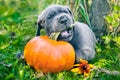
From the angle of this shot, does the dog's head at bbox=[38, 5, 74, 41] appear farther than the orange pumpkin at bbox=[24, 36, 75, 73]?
Yes

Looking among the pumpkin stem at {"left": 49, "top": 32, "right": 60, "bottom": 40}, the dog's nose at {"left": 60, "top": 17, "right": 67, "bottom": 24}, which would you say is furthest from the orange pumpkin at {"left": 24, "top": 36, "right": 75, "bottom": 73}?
the dog's nose at {"left": 60, "top": 17, "right": 67, "bottom": 24}

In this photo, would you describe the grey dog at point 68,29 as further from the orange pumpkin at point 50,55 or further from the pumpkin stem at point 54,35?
the orange pumpkin at point 50,55

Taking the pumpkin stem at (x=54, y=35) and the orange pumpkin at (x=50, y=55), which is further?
the pumpkin stem at (x=54, y=35)

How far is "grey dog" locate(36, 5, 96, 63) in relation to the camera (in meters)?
2.63

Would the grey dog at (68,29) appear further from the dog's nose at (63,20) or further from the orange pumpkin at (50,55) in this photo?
the orange pumpkin at (50,55)

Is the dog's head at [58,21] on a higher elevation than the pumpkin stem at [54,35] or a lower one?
higher

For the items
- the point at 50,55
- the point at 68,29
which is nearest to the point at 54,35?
the point at 68,29

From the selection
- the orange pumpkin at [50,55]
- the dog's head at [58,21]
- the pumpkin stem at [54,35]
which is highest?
the dog's head at [58,21]

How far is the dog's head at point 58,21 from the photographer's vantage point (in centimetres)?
261

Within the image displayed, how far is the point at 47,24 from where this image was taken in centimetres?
277

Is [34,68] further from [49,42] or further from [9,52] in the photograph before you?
[9,52]

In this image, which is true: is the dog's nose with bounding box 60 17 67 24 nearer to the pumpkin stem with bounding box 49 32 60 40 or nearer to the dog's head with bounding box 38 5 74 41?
A: the dog's head with bounding box 38 5 74 41

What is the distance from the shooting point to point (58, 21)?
8.54 feet

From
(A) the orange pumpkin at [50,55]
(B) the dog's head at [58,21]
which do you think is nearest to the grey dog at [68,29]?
(B) the dog's head at [58,21]
